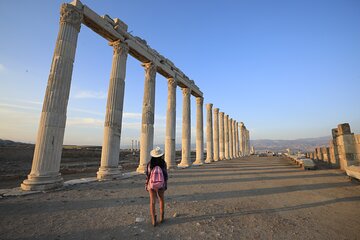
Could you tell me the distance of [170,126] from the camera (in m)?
22.1

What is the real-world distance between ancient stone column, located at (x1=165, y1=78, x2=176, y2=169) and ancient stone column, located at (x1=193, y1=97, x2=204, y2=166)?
311 inches

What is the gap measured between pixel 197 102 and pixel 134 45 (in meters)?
16.1

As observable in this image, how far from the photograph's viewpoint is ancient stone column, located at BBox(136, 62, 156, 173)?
1744cm

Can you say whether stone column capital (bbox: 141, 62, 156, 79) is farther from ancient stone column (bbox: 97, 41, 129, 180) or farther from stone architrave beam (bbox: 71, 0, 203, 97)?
ancient stone column (bbox: 97, 41, 129, 180)

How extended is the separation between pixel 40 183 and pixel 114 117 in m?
6.32

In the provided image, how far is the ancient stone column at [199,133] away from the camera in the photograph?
29.1m

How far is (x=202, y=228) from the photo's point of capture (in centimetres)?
519

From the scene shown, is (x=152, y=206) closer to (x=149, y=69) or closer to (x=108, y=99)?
(x=108, y=99)

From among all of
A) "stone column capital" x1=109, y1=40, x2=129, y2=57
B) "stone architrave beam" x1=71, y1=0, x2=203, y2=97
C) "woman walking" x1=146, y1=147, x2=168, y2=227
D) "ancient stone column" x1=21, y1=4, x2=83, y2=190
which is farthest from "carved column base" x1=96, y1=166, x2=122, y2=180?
"stone architrave beam" x1=71, y1=0, x2=203, y2=97

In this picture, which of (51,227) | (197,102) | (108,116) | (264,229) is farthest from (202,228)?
(197,102)

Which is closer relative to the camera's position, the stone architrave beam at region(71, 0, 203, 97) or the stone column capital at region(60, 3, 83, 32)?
the stone column capital at region(60, 3, 83, 32)

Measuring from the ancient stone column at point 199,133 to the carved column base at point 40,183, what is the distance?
20160 mm

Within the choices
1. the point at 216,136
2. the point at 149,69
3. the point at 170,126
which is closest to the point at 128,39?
the point at 149,69

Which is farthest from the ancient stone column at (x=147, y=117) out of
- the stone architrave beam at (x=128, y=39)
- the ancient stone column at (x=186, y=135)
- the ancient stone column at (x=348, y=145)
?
the ancient stone column at (x=348, y=145)
